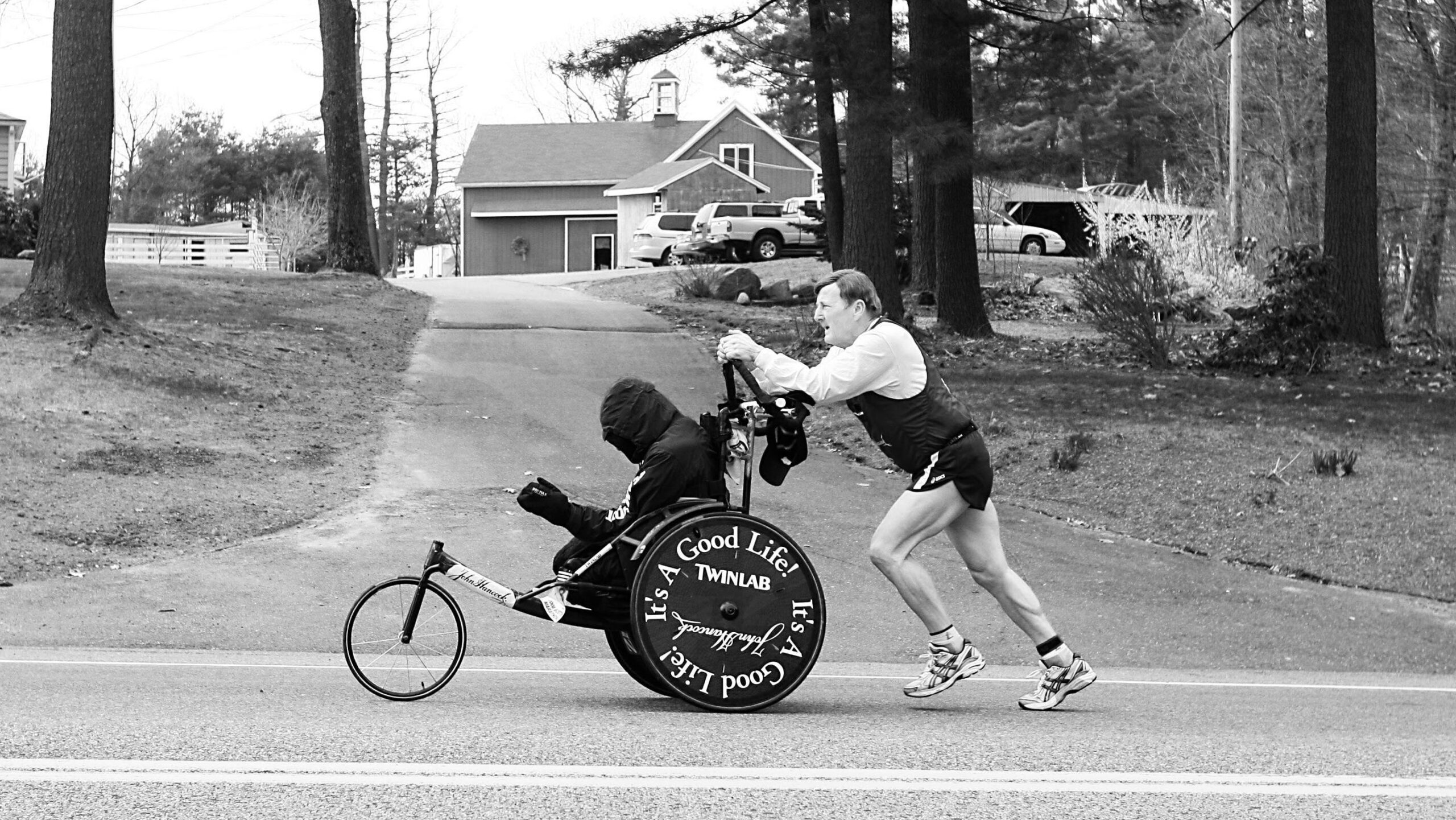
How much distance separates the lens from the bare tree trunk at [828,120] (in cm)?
2088

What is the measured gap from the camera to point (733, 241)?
4350cm

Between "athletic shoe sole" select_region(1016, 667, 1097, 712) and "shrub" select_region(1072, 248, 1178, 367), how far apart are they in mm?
13631

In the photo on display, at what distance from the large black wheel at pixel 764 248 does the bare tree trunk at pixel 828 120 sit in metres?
11.0

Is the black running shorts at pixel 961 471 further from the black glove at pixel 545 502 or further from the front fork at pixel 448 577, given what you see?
the front fork at pixel 448 577

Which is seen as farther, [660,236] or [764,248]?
[660,236]

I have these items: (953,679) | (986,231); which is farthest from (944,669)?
(986,231)

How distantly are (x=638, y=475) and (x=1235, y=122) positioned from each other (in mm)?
33797

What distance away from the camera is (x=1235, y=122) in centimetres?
3778

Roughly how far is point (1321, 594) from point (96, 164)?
13.6 m

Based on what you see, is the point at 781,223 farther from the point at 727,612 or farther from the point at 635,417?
the point at 727,612

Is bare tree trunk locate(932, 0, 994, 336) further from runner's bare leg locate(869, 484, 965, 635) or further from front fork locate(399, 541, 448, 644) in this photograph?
front fork locate(399, 541, 448, 644)

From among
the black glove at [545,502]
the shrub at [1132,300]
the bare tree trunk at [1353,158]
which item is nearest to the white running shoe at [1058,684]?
the black glove at [545,502]

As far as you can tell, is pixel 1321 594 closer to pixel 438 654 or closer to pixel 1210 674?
pixel 1210 674

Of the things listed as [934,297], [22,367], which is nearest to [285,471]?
[22,367]
